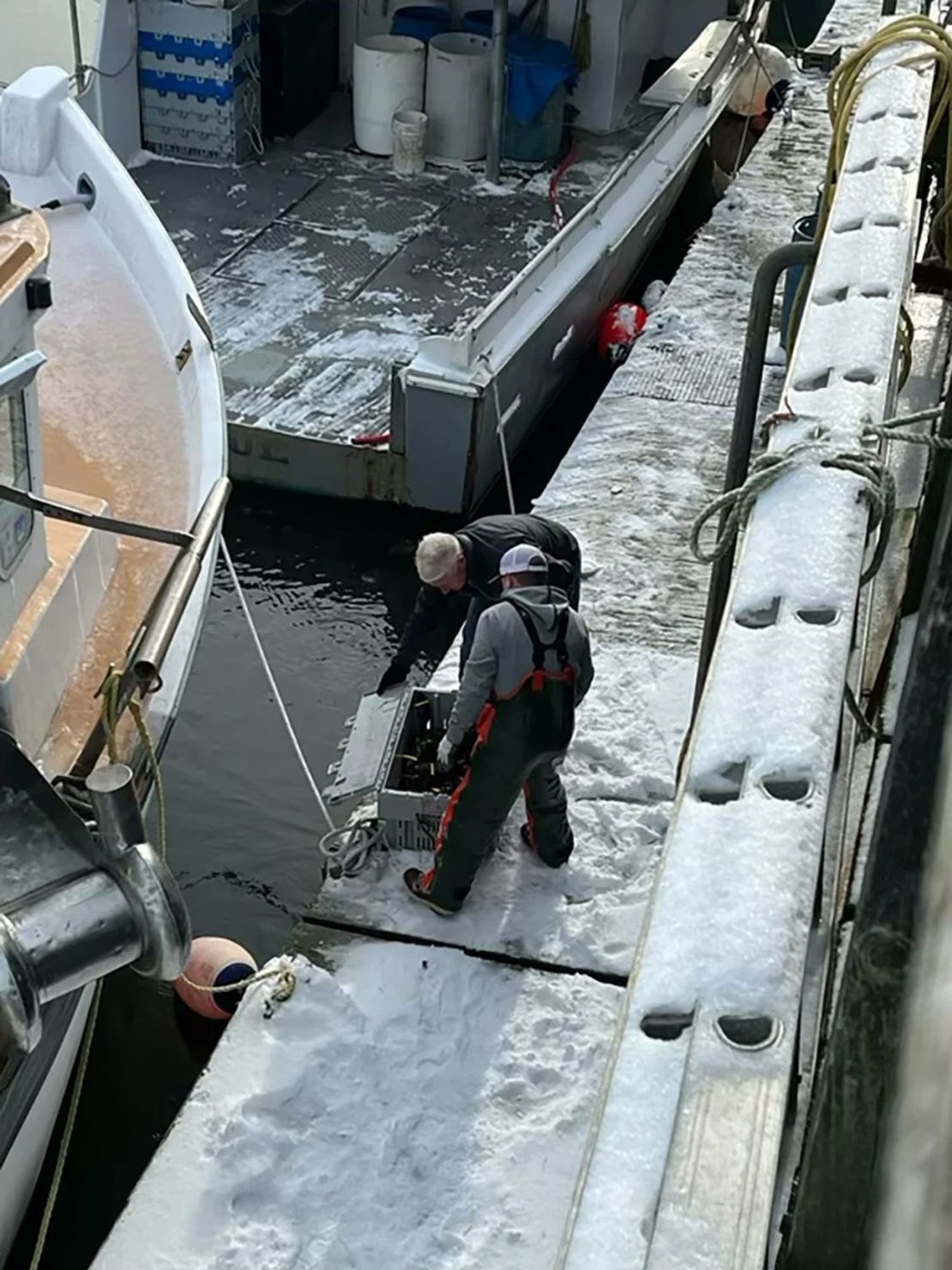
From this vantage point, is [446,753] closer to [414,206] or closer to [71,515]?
[71,515]

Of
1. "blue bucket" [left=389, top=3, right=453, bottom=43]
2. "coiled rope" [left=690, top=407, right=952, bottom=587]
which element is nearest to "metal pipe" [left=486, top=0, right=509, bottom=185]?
"blue bucket" [left=389, top=3, right=453, bottom=43]

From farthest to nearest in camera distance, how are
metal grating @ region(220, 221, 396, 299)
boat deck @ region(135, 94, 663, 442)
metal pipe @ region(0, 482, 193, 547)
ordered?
1. metal grating @ region(220, 221, 396, 299)
2. boat deck @ region(135, 94, 663, 442)
3. metal pipe @ region(0, 482, 193, 547)

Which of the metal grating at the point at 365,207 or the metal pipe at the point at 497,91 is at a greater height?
the metal pipe at the point at 497,91

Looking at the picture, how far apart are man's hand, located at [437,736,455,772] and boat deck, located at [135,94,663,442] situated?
12.1 feet

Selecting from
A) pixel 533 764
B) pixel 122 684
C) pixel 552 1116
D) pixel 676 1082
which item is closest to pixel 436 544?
pixel 533 764

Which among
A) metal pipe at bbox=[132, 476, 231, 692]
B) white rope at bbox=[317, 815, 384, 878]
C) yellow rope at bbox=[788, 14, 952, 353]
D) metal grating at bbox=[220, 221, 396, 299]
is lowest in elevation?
white rope at bbox=[317, 815, 384, 878]

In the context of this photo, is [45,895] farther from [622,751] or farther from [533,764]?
[622,751]

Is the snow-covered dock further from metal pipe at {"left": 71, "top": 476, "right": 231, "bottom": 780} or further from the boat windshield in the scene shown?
the boat windshield

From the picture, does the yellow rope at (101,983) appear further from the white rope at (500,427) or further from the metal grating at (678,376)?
the metal grating at (678,376)

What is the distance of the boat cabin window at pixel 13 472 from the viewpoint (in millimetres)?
4531

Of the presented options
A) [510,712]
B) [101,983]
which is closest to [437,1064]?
[510,712]

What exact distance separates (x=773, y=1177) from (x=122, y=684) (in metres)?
3.41

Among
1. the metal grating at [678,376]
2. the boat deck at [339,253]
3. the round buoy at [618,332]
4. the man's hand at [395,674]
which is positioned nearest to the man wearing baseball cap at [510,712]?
the man's hand at [395,674]

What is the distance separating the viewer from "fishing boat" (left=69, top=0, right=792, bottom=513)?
8.65 metres
